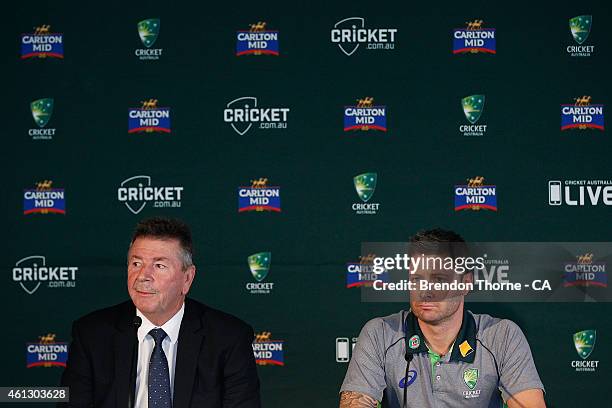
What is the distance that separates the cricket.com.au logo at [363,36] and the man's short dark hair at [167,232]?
1.69m

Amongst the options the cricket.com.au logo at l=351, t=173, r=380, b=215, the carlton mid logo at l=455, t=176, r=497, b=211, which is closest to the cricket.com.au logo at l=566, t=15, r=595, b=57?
the carlton mid logo at l=455, t=176, r=497, b=211

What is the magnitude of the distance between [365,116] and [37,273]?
63.4 inches

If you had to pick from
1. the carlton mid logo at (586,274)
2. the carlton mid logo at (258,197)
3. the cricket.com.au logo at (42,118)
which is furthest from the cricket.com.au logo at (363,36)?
the cricket.com.au logo at (42,118)

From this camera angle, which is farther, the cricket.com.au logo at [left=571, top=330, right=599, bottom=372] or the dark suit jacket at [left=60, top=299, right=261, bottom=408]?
the cricket.com.au logo at [left=571, top=330, right=599, bottom=372]

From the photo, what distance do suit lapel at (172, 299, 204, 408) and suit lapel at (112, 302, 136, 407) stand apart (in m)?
0.12

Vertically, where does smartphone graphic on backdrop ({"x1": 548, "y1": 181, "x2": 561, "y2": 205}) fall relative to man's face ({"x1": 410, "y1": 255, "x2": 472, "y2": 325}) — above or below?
above

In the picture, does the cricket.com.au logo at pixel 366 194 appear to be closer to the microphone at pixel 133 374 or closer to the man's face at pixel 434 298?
the man's face at pixel 434 298

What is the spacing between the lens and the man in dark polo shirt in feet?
7.82

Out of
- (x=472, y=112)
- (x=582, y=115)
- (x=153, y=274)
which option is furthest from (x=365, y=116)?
(x=153, y=274)

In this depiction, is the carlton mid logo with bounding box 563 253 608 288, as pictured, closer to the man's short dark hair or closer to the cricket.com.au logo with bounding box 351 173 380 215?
the cricket.com.au logo with bounding box 351 173 380 215

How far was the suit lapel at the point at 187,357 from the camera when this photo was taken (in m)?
2.20

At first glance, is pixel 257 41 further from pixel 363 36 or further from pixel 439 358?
pixel 439 358

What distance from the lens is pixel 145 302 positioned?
2.25m

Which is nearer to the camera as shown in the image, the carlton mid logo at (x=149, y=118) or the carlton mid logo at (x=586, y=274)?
the carlton mid logo at (x=586, y=274)
